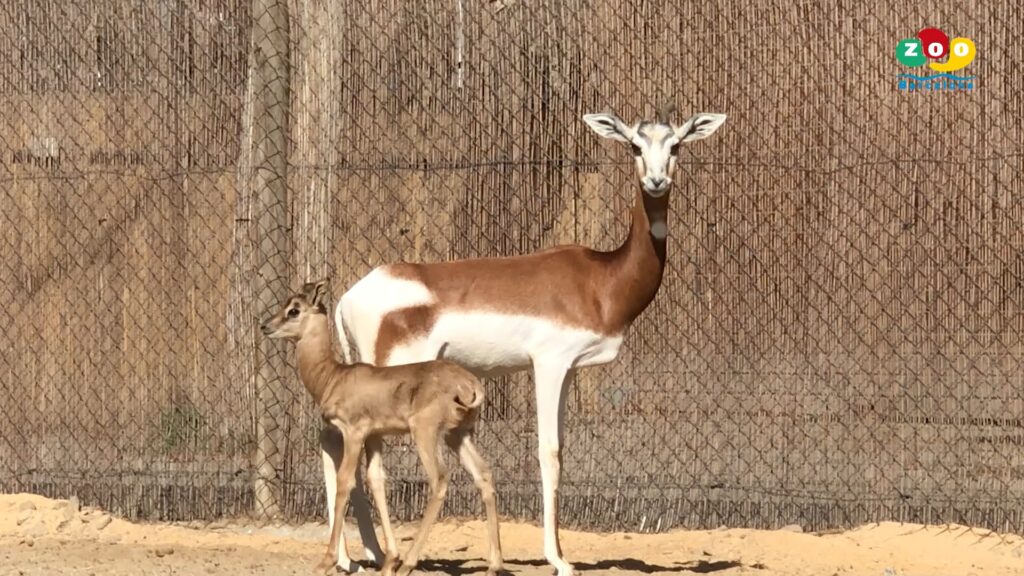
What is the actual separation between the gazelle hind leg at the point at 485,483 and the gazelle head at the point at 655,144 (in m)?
1.61

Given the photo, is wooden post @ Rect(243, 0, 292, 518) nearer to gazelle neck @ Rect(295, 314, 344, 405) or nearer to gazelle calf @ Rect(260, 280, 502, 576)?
gazelle neck @ Rect(295, 314, 344, 405)

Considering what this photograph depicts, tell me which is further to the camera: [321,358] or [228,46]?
[228,46]

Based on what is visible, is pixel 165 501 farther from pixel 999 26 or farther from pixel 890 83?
pixel 999 26

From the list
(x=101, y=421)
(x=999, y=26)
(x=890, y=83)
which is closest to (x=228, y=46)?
(x=101, y=421)

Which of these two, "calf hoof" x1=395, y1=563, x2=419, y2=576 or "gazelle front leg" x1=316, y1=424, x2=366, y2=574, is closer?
"calf hoof" x1=395, y1=563, x2=419, y2=576

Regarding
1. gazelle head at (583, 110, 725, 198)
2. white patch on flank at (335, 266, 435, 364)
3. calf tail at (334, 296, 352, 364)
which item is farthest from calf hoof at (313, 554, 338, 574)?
gazelle head at (583, 110, 725, 198)

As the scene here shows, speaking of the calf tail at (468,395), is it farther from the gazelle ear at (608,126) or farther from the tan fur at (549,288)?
the gazelle ear at (608,126)

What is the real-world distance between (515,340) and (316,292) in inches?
42.5

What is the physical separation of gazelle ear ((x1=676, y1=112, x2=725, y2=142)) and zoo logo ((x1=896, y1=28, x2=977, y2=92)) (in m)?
1.65

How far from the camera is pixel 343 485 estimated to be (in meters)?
7.85

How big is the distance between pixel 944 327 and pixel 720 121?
83.5 inches

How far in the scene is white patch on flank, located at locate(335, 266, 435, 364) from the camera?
8.52m

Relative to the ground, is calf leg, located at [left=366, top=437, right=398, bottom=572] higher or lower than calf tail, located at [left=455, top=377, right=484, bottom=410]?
lower

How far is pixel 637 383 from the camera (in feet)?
33.1
